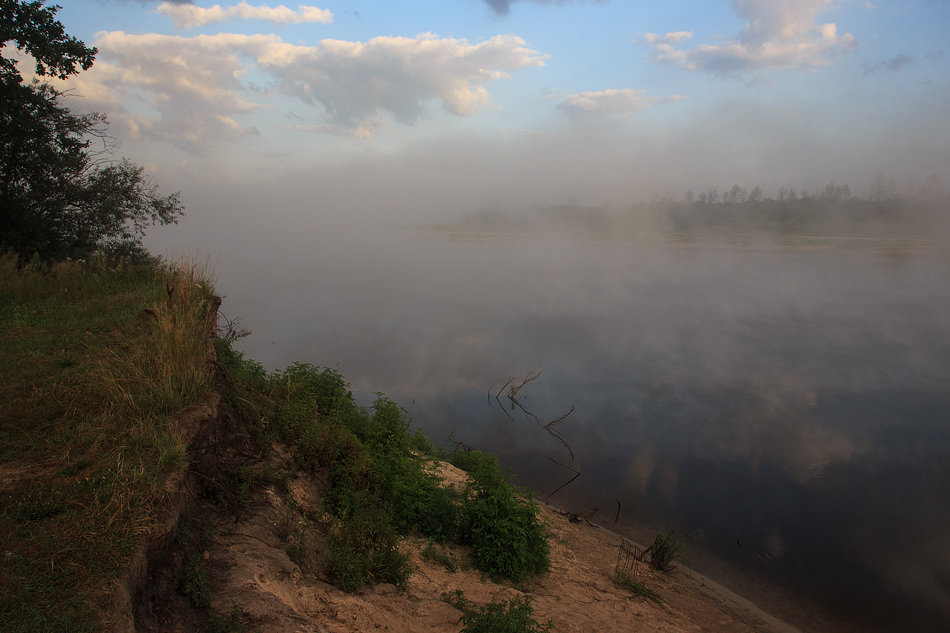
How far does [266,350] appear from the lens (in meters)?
18.7

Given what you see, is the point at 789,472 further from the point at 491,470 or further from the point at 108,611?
the point at 108,611

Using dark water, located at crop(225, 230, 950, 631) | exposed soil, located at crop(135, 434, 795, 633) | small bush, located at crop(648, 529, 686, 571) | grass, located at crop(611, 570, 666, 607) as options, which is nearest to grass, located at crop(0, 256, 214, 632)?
exposed soil, located at crop(135, 434, 795, 633)

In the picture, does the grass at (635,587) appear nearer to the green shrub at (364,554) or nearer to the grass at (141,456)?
the grass at (141,456)

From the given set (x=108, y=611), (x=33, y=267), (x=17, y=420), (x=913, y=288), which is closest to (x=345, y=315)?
(x=33, y=267)

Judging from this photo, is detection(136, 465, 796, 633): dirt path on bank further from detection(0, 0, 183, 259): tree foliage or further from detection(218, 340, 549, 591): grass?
detection(0, 0, 183, 259): tree foliage

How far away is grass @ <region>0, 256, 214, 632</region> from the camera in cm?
280

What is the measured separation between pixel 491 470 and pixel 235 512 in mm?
3366

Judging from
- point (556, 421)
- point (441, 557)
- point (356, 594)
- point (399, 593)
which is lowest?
point (556, 421)

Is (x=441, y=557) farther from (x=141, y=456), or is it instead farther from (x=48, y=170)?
(x=48, y=170)

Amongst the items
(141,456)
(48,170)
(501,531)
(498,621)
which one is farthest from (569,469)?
(48,170)

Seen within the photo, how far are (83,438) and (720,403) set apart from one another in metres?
14.0

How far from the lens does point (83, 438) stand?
404cm

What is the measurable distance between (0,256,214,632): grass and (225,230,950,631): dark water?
7.09 metres

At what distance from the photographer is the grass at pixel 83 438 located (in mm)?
2799
